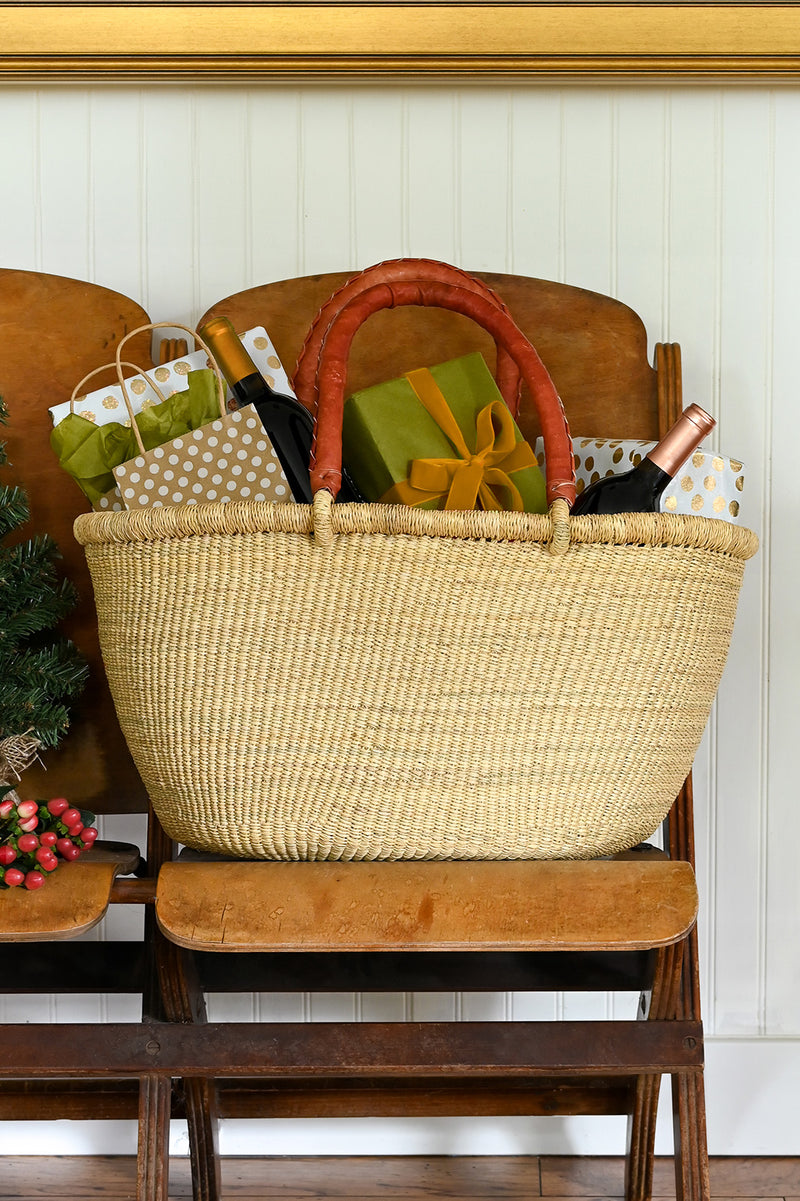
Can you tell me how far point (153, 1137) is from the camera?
0.91 meters

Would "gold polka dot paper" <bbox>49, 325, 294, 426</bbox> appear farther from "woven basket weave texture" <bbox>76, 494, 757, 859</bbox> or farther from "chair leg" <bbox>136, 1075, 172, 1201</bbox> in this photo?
"chair leg" <bbox>136, 1075, 172, 1201</bbox>

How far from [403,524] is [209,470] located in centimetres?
20

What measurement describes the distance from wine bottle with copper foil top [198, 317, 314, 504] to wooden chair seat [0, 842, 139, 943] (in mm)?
380

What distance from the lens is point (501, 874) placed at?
2.59 feet

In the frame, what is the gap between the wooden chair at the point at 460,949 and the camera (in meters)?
0.77

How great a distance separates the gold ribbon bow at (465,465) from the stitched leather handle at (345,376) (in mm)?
59

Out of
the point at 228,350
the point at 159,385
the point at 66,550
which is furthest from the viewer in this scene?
the point at 66,550

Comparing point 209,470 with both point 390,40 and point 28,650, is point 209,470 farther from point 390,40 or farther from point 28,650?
point 390,40

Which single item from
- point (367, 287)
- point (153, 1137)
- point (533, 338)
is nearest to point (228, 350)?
point (367, 287)

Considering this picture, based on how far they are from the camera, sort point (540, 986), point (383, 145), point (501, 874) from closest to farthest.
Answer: point (501, 874), point (540, 986), point (383, 145)

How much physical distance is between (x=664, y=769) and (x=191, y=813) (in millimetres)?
414

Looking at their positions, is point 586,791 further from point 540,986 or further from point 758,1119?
point 758,1119

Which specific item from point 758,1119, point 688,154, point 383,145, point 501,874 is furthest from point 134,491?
point 758,1119

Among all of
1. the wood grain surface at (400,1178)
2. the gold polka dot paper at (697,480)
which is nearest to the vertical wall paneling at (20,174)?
the gold polka dot paper at (697,480)
